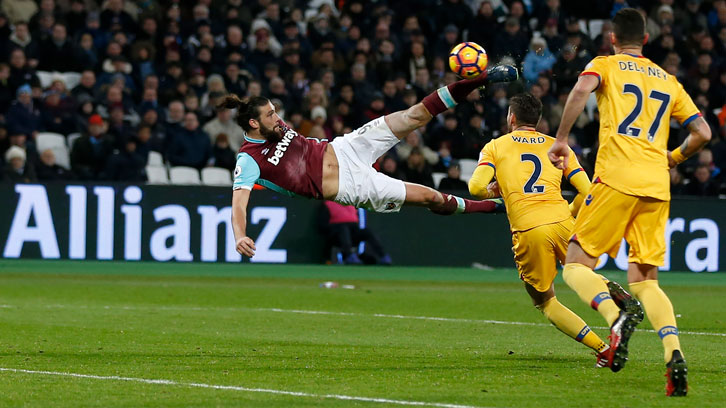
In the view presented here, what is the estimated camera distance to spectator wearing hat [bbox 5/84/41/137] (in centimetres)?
1936

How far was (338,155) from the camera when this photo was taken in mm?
9477

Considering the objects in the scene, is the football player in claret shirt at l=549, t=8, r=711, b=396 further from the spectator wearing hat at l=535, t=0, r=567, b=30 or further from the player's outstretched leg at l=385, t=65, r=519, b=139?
the spectator wearing hat at l=535, t=0, r=567, b=30

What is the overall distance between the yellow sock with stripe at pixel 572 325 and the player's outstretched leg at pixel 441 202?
130cm

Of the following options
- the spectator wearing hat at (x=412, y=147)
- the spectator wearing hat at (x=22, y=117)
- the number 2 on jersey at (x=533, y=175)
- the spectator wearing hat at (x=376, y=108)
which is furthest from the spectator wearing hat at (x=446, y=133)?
the number 2 on jersey at (x=533, y=175)

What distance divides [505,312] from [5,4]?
13.1m

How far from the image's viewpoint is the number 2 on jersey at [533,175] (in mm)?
8656

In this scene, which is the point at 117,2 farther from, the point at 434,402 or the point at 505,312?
the point at 434,402

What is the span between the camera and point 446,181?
19.2 meters

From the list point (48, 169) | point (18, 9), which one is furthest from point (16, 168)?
point (18, 9)

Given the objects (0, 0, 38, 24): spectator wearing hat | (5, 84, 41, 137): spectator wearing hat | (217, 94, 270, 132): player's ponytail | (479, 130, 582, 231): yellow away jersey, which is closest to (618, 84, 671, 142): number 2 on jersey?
(479, 130, 582, 231): yellow away jersey

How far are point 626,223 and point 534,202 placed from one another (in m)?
1.74

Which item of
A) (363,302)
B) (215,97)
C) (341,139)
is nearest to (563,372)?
(341,139)

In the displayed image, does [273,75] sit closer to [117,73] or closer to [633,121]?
[117,73]

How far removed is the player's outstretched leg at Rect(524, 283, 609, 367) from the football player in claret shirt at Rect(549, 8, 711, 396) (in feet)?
3.92
